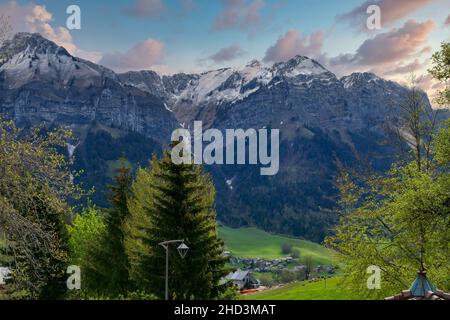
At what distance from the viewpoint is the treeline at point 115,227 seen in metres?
17.5

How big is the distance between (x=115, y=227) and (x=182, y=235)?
12598 mm

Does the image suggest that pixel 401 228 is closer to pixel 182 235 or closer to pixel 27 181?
pixel 182 235

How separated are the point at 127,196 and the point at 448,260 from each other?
88.2 feet

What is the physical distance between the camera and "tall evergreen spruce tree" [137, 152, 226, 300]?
108 feet

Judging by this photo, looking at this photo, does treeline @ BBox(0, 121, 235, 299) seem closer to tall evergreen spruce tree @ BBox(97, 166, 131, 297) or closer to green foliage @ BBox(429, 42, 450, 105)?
tall evergreen spruce tree @ BBox(97, 166, 131, 297)

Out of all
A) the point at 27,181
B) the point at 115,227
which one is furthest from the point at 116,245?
the point at 27,181

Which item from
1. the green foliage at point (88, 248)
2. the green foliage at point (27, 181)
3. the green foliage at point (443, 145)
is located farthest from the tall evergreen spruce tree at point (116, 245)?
the green foliage at point (443, 145)

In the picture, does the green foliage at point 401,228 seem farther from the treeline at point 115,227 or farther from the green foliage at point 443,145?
the treeline at point 115,227

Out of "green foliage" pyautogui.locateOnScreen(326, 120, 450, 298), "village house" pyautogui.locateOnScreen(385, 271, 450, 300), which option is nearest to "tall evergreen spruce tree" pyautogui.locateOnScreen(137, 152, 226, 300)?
"green foliage" pyautogui.locateOnScreen(326, 120, 450, 298)

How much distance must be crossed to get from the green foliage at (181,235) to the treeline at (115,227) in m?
0.07

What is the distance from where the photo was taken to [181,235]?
33375 millimetres

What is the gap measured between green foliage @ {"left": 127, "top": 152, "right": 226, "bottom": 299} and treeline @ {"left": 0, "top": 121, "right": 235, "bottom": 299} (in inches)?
2.6
